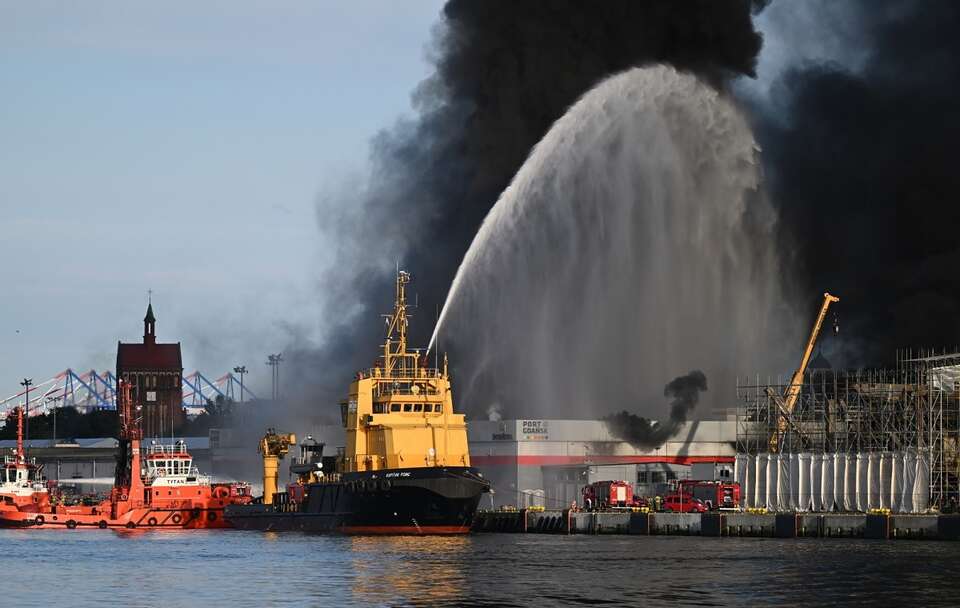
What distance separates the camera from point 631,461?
112 m

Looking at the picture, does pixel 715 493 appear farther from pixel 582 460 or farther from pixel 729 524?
pixel 582 460

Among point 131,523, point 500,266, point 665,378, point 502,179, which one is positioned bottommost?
point 131,523

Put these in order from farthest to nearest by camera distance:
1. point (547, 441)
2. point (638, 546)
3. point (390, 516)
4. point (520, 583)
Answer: point (547, 441) → point (390, 516) → point (638, 546) → point (520, 583)

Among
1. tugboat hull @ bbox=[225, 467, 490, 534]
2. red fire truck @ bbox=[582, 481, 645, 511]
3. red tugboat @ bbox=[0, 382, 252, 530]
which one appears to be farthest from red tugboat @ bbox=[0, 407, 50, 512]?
red fire truck @ bbox=[582, 481, 645, 511]

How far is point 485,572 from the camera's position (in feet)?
177

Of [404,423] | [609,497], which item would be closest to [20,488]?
[404,423]

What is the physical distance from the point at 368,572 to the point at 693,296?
→ 186 ft

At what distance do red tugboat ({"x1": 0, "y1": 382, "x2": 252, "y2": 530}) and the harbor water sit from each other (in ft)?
53.1

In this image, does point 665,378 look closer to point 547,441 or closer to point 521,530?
point 547,441

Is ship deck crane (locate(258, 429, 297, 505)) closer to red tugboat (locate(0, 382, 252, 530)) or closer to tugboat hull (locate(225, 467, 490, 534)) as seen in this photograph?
red tugboat (locate(0, 382, 252, 530))

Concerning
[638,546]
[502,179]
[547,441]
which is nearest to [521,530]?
[638,546]

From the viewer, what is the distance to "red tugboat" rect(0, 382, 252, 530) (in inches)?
3583

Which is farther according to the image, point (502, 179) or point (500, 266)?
point (502, 179)

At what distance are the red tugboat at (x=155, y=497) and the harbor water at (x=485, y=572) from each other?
1619 centimetres
